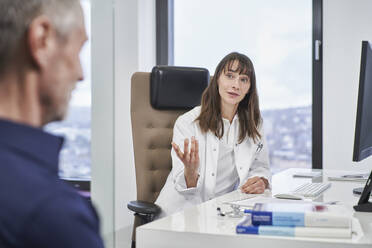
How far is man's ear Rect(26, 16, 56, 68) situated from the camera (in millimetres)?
498

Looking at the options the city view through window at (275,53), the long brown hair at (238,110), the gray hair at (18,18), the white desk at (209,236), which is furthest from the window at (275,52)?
the gray hair at (18,18)

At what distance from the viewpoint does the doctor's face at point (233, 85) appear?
90.8 inches

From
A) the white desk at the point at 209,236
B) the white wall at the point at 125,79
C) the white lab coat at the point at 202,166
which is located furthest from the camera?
the white wall at the point at 125,79

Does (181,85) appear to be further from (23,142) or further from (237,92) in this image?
(23,142)

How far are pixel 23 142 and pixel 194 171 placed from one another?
1.56 m

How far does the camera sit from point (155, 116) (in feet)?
7.72

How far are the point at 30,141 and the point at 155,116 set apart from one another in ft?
6.11

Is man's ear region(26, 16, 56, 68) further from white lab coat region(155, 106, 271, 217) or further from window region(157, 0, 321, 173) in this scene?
window region(157, 0, 321, 173)

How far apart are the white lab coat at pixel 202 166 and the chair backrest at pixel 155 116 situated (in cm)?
10

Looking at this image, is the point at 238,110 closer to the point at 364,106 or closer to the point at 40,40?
the point at 364,106

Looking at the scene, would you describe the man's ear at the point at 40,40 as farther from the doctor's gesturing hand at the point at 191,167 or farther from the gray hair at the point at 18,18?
the doctor's gesturing hand at the point at 191,167

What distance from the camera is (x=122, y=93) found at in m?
3.47

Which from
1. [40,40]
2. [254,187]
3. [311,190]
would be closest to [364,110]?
Answer: [311,190]

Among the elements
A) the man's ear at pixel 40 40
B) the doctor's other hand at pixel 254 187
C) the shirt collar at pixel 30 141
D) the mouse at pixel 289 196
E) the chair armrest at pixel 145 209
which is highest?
the man's ear at pixel 40 40
